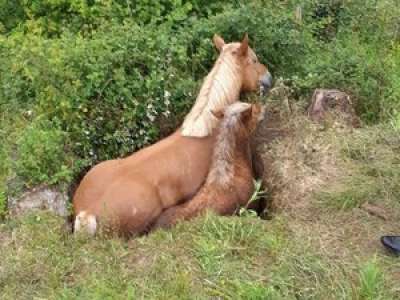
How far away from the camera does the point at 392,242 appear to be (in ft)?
14.6

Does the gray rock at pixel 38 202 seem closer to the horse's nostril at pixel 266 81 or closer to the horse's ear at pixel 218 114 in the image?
the horse's ear at pixel 218 114

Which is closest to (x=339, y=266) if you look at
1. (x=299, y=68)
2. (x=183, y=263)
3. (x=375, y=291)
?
(x=375, y=291)

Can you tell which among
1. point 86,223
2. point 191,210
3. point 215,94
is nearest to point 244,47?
point 215,94

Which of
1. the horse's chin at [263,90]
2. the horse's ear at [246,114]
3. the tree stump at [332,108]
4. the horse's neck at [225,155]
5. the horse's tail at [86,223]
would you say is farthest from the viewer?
the horse's chin at [263,90]

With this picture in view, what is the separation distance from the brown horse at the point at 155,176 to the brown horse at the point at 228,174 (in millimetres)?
112

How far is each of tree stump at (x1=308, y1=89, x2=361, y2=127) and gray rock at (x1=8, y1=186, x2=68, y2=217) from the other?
7.10 ft

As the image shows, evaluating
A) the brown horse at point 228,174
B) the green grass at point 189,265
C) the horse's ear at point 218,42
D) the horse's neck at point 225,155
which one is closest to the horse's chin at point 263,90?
the horse's ear at point 218,42

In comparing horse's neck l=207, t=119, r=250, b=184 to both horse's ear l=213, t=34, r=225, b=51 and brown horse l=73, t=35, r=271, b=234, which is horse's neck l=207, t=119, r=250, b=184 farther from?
horse's ear l=213, t=34, r=225, b=51

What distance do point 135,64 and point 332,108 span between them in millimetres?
1625

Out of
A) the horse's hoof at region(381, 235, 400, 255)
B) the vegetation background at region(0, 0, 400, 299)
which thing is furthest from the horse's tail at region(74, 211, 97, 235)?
the horse's hoof at region(381, 235, 400, 255)

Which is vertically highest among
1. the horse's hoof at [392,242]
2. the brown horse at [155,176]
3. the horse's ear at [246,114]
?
the horse's ear at [246,114]

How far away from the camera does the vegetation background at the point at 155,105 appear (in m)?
4.26

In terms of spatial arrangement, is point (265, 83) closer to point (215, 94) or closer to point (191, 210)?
point (215, 94)

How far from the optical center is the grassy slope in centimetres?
415
